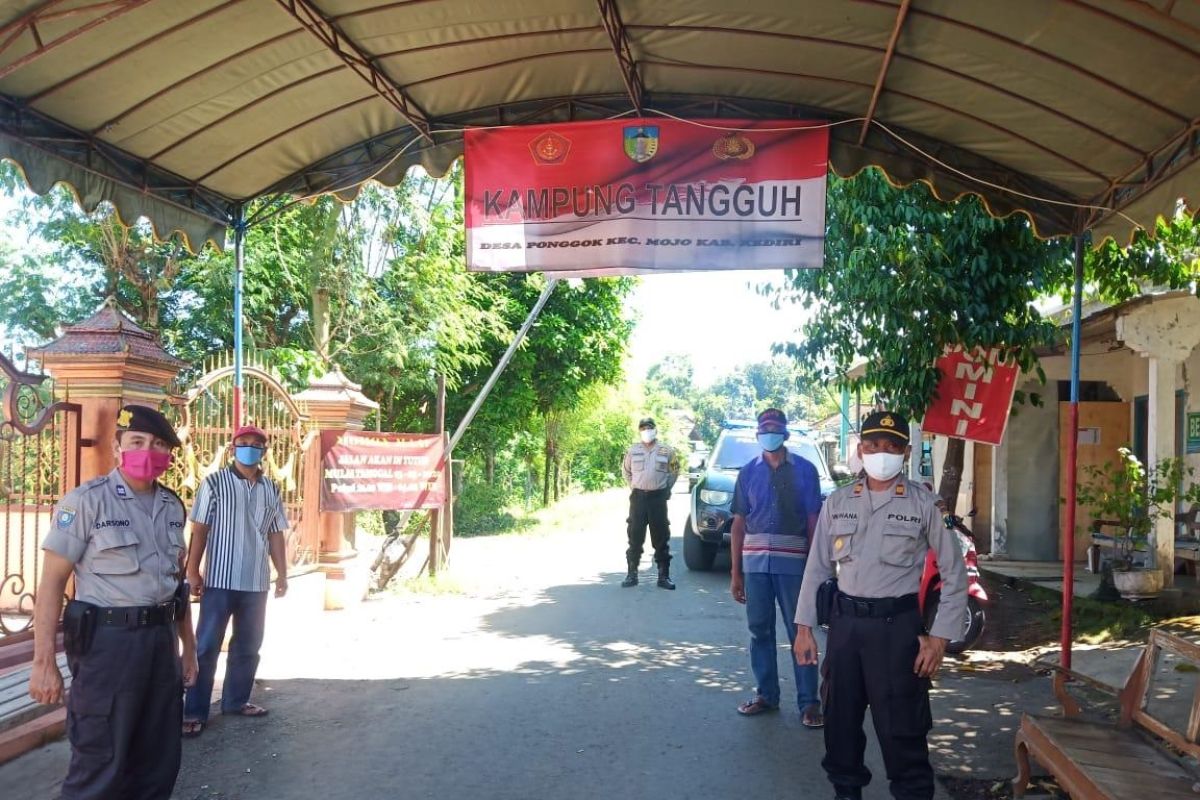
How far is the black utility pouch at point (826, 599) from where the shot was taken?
440 centimetres

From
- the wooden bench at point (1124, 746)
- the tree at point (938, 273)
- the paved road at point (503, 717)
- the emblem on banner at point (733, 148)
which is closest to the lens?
the wooden bench at point (1124, 746)

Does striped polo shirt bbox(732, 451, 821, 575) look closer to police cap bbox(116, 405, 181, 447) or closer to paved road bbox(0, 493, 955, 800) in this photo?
paved road bbox(0, 493, 955, 800)

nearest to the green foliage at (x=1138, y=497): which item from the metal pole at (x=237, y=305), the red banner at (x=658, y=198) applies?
the red banner at (x=658, y=198)

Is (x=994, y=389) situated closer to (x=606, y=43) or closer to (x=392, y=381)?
(x=606, y=43)

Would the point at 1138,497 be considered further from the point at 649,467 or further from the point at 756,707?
the point at 756,707

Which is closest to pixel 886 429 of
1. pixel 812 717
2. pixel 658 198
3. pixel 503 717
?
pixel 812 717

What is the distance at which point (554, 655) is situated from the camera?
7.80m

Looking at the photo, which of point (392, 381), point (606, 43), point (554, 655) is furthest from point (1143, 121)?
point (392, 381)

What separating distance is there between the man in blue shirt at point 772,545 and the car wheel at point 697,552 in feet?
20.8

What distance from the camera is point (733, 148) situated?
20.9 ft

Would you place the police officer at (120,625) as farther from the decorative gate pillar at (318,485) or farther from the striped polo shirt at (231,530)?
the decorative gate pillar at (318,485)

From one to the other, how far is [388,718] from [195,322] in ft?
39.9

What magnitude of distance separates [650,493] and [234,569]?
607cm

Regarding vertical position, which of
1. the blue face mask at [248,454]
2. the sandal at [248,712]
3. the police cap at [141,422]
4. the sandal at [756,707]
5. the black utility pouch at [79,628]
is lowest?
the sandal at [248,712]
